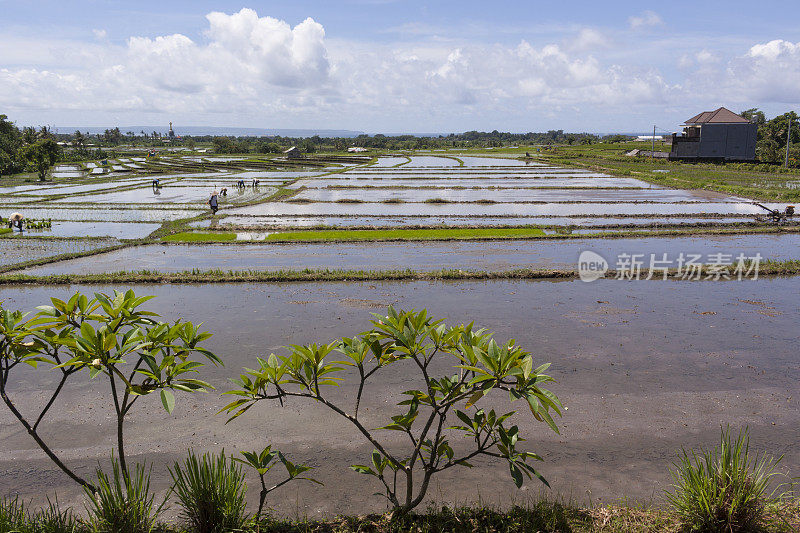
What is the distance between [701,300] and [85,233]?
2373cm

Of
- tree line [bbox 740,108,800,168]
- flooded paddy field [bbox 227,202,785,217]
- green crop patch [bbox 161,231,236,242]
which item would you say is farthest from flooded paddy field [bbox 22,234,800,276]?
tree line [bbox 740,108,800,168]

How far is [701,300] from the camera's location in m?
12.6

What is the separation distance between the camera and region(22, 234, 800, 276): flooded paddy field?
16.2 meters

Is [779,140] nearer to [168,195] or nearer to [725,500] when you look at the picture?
[168,195]

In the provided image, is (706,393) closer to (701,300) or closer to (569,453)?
(569,453)

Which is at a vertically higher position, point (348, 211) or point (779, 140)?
point (779, 140)

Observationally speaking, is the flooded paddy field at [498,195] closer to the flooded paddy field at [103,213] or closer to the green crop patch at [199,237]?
the flooded paddy field at [103,213]

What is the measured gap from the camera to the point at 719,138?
5731cm

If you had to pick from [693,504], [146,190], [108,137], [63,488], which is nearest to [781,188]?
[693,504]

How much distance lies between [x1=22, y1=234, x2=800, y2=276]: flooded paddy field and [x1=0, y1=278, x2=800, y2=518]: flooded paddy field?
9.27 feet

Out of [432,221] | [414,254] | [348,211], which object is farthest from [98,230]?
[432,221]

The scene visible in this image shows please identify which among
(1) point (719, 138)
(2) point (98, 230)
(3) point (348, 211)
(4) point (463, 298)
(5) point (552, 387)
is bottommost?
(5) point (552, 387)

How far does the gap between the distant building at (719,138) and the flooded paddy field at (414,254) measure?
143 ft

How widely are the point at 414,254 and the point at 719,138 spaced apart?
5575 centimetres
